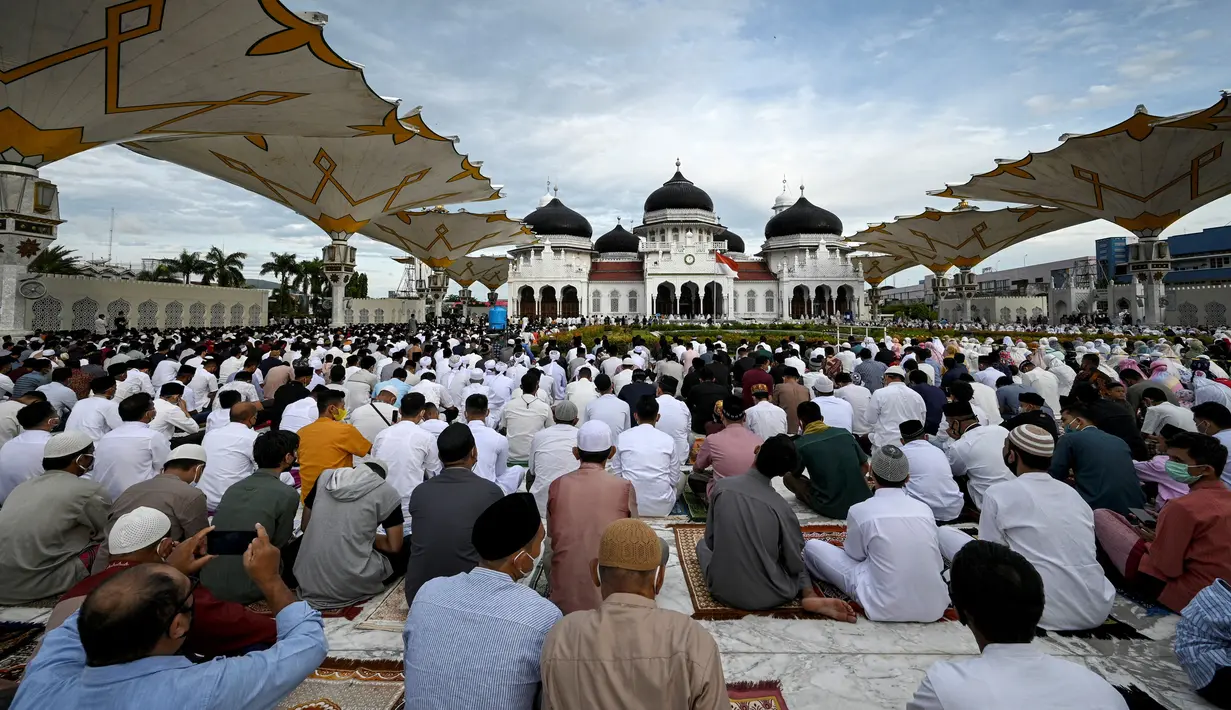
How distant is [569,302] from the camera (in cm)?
4278

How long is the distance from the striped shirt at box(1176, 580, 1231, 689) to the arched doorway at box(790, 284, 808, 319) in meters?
42.3

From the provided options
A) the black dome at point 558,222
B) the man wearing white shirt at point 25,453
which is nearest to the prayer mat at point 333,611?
the man wearing white shirt at point 25,453

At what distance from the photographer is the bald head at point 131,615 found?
1443 millimetres

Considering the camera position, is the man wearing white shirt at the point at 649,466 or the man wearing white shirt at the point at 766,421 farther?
the man wearing white shirt at the point at 766,421

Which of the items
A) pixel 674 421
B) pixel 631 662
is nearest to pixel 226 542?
pixel 631 662

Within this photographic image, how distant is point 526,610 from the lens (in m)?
1.95

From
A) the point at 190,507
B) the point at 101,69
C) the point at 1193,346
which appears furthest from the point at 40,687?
the point at 1193,346

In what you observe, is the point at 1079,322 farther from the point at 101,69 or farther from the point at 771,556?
the point at 101,69

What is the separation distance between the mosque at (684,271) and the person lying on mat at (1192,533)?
1444 inches

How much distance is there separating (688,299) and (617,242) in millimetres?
8742

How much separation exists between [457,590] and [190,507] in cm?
238

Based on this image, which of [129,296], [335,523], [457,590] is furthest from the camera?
[129,296]

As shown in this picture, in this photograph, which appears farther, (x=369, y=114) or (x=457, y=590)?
(x=369, y=114)

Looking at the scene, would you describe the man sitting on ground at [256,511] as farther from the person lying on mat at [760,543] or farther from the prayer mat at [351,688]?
the person lying on mat at [760,543]
